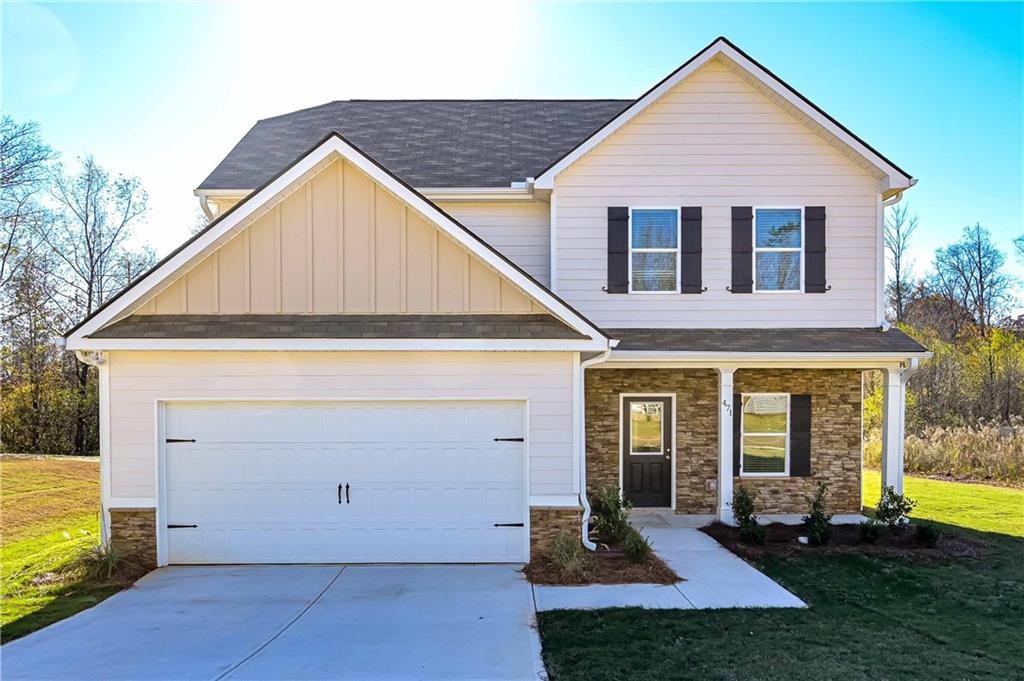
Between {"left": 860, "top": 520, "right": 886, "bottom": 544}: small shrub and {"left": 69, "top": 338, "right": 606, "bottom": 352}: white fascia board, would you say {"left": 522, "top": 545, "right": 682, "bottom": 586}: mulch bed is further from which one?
{"left": 860, "top": 520, "right": 886, "bottom": 544}: small shrub

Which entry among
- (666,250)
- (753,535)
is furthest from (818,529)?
(666,250)

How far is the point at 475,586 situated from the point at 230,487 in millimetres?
3645

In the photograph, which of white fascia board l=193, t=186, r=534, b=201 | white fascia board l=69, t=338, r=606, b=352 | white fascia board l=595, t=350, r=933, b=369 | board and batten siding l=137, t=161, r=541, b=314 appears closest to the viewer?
white fascia board l=69, t=338, r=606, b=352

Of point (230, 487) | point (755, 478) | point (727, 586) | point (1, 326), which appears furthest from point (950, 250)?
point (1, 326)

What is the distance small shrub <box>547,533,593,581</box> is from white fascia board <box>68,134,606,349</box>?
8.66 ft

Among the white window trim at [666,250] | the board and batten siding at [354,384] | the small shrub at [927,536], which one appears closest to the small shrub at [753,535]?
the small shrub at [927,536]

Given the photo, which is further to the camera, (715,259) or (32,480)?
(32,480)

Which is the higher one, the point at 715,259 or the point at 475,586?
the point at 715,259

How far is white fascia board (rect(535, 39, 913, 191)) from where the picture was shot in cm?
1101

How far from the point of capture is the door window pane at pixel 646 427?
12.0 m

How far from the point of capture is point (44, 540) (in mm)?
10484

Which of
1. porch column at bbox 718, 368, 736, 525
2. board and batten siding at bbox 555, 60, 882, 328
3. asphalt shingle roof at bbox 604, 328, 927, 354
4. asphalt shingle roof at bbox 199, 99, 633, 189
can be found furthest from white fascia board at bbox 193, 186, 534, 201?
porch column at bbox 718, 368, 736, 525

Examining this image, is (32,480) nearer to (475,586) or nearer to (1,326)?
(1,326)

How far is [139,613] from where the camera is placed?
22.6 ft
